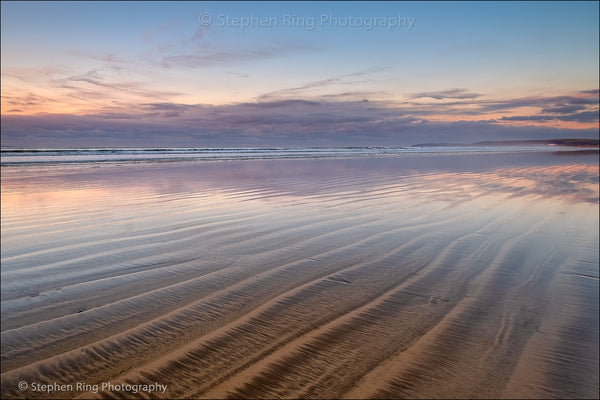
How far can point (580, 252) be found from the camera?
15.2 feet

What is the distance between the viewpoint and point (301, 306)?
10.1 ft

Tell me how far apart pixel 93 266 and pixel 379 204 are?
5691 millimetres

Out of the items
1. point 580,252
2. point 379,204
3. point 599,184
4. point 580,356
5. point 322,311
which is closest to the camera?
point 580,356

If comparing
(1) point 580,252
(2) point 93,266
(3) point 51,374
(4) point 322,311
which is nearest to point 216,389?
(3) point 51,374

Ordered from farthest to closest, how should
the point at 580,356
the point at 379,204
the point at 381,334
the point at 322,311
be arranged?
the point at 379,204
the point at 322,311
the point at 381,334
the point at 580,356

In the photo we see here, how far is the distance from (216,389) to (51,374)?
37.9 inches

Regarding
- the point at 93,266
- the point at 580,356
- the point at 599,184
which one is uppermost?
the point at 599,184

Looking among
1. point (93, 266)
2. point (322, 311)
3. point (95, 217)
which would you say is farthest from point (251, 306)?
point (95, 217)

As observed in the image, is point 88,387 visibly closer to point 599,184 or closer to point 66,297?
point 66,297

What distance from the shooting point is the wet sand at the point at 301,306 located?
7.00 ft

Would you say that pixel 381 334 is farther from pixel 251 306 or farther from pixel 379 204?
pixel 379 204

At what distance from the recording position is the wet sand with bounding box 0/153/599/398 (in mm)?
2135

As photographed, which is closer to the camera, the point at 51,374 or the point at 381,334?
the point at 51,374

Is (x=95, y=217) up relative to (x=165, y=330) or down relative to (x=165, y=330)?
up
